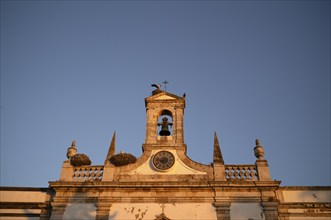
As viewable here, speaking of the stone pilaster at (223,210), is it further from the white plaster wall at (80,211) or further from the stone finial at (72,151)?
the stone finial at (72,151)

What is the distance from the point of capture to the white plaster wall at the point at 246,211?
45.5 feet

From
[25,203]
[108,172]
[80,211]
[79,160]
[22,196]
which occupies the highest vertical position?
[79,160]

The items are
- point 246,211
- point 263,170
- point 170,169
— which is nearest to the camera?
point 246,211

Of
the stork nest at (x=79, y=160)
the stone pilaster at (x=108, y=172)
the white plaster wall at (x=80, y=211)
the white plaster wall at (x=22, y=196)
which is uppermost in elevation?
the stork nest at (x=79, y=160)

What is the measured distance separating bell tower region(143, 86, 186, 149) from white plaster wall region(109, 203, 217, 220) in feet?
9.89

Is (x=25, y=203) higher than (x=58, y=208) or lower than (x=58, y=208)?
higher

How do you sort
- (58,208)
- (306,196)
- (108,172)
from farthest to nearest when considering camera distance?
(108,172)
(306,196)
(58,208)

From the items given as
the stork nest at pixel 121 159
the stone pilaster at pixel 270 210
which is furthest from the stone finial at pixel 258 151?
the stork nest at pixel 121 159

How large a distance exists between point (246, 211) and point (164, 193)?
11.1ft

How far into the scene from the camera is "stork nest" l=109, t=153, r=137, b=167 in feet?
51.7

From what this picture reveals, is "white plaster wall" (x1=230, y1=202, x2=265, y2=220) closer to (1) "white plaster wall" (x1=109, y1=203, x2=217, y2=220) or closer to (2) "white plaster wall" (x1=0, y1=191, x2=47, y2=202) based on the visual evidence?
(1) "white plaster wall" (x1=109, y1=203, x2=217, y2=220)

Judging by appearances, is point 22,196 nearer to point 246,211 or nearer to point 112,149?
point 112,149

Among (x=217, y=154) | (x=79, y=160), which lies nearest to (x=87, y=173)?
(x=79, y=160)

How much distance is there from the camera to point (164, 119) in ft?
58.6
